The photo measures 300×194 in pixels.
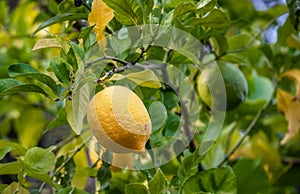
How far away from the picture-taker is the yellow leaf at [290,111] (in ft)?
3.45

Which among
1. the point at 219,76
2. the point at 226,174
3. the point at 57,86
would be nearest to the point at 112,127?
the point at 57,86

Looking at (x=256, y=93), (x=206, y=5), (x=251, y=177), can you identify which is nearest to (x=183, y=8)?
(x=206, y=5)

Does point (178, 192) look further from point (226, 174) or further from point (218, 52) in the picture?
point (218, 52)

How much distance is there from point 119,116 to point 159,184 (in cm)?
9

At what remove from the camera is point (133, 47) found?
687 millimetres

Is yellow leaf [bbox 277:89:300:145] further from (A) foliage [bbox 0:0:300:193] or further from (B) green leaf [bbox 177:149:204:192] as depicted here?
(B) green leaf [bbox 177:149:204:192]

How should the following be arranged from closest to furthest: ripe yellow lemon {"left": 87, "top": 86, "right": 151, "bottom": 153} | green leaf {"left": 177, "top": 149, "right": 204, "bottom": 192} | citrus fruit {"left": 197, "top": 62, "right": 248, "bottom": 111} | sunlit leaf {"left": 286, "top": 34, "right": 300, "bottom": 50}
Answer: ripe yellow lemon {"left": 87, "top": 86, "right": 151, "bottom": 153}
green leaf {"left": 177, "top": 149, "right": 204, "bottom": 192}
citrus fruit {"left": 197, "top": 62, "right": 248, "bottom": 111}
sunlit leaf {"left": 286, "top": 34, "right": 300, "bottom": 50}

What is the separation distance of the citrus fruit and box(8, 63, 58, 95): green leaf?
0.33m

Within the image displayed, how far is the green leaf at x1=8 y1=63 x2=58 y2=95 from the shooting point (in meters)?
0.61

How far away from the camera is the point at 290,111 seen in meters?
1.07

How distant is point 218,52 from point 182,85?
138mm

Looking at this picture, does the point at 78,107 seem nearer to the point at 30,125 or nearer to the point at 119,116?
the point at 119,116

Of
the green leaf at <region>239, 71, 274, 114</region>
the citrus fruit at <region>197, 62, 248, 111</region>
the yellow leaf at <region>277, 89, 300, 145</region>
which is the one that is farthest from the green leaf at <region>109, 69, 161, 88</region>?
the green leaf at <region>239, 71, 274, 114</region>

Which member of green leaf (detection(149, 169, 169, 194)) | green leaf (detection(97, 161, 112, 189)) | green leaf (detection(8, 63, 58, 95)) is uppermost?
green leaf (detection(8, 63, 58, 95))
